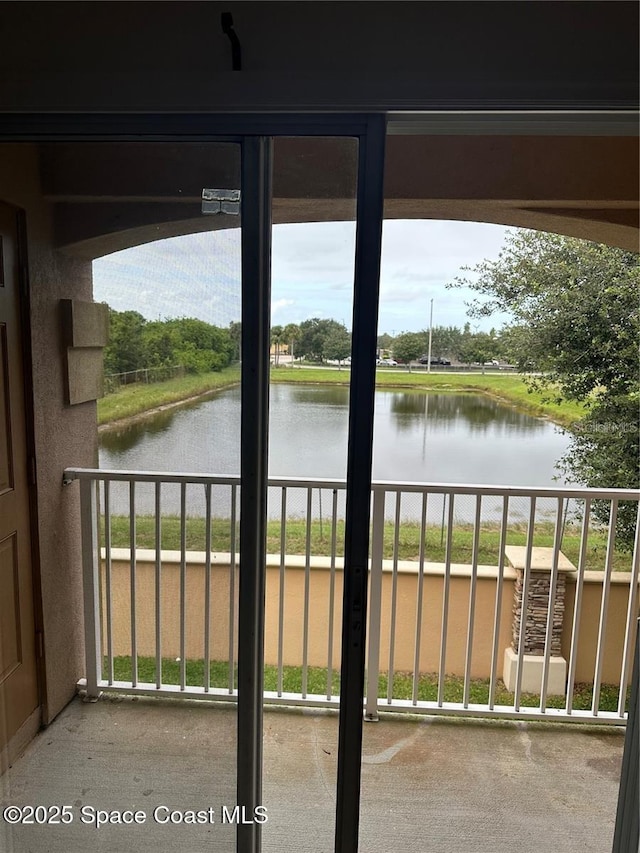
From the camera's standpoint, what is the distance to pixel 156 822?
5.18 feet

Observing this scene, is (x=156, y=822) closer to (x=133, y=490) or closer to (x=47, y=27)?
(x=133, y=490)

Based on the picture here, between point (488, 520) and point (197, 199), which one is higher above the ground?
point (197, 199)

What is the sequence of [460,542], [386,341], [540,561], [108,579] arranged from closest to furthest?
[108,579]
[386,341]
[540,561]
[460,542]

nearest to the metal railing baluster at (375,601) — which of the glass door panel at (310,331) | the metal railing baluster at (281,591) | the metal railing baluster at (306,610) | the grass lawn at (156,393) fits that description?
the metal railing baluster at (306,610)

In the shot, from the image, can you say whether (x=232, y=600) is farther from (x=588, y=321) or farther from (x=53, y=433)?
(x=588, y=321)

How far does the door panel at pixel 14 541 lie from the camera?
1.46m

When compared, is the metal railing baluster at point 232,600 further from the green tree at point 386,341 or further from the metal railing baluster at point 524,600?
the metal railing baluster at point 524,600

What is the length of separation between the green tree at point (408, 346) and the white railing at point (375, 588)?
2.41ft

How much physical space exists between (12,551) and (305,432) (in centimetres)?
94

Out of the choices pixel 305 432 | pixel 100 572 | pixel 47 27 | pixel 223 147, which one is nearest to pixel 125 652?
pixel 100 572

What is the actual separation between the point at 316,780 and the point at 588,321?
2.39 metres

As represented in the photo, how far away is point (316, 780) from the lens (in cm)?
193

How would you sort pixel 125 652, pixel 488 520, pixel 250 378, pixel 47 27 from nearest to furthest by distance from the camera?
pixel 47 27
pixel 250 378
pixel 125 652
pixel 488 520

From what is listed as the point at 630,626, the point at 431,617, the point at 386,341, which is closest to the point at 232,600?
the point at 386,341
